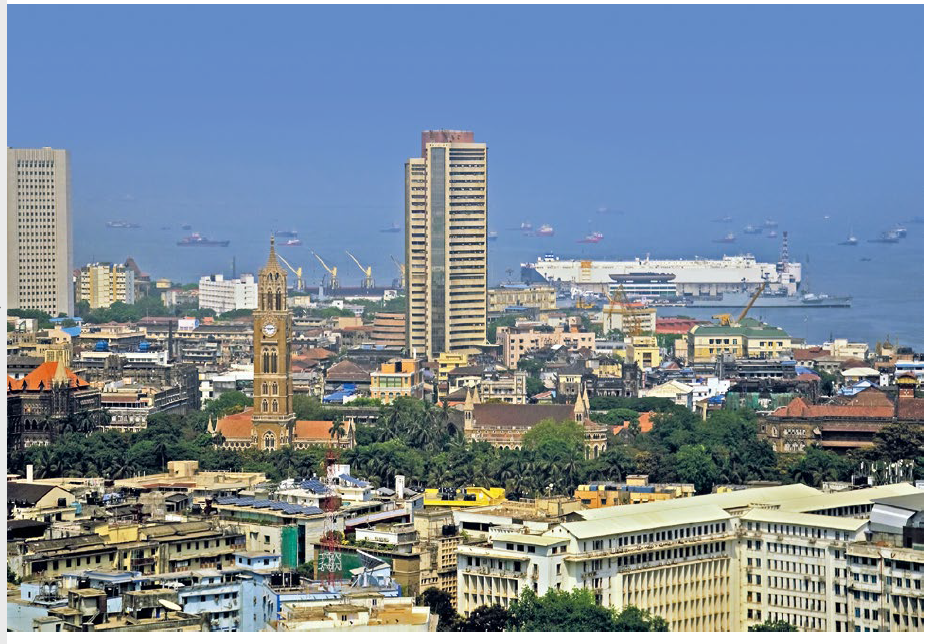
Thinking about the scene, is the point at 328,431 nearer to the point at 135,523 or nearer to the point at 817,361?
the point at 135,523

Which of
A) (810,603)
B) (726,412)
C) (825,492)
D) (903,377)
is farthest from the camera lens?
(903,377)

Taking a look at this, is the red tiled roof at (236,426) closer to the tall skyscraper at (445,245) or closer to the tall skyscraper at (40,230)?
the tall skyscraper at (445,245)

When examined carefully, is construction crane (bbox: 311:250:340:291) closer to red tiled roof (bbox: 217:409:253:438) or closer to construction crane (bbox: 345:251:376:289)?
construction crane (bbox: 345:251:376:289)

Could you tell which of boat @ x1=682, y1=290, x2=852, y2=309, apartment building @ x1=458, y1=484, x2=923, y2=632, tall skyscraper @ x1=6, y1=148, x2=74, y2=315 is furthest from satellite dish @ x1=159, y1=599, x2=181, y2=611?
boat @ x1=682, y1=290, x2=852, y2=309

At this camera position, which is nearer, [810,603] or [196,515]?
[810,603]

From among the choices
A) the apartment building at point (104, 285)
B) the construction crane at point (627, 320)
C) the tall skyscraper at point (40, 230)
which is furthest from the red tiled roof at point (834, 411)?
the apartment building at point (104, 285)

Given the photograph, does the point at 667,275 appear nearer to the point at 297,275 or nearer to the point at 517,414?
the point at 297,275

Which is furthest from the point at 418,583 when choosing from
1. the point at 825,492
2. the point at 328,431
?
the point at 328,431
